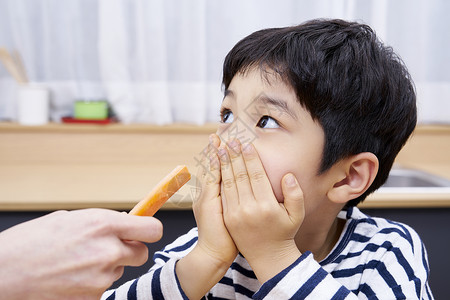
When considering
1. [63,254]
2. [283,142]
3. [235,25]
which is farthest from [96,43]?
[63,254]

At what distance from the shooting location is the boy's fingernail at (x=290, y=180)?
2.37ft

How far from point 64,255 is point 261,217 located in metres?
0.31

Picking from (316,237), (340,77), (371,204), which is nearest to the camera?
(340,77)

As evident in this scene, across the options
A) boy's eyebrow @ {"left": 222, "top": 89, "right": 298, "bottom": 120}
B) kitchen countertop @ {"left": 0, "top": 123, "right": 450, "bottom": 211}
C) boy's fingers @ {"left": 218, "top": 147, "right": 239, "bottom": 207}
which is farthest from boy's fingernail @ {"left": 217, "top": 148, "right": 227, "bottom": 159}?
kitchen countertop @ {"left": 0, "top": 123, "right": 450, "bottom": 211}

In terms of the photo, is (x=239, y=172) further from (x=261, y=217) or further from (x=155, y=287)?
(x=155, y=287)

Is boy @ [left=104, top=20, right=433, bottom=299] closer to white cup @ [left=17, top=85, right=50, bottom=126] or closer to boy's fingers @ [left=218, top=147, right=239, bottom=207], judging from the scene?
boy's fingers @ [left=218, top=147, right=239, bottom=207]

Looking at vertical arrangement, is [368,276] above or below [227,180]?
below

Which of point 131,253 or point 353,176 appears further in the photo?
point 353,176

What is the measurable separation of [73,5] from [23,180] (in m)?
0.72

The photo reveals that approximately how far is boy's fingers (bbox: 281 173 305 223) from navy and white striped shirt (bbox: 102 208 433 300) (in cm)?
7

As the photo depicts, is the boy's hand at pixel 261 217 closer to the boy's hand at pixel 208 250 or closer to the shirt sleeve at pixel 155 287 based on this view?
the boy's hand at pixel 208 250

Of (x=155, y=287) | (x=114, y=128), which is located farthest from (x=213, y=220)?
(x=114, y=128)

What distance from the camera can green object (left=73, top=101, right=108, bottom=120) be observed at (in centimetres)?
169

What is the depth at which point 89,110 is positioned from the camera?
1.69 m
